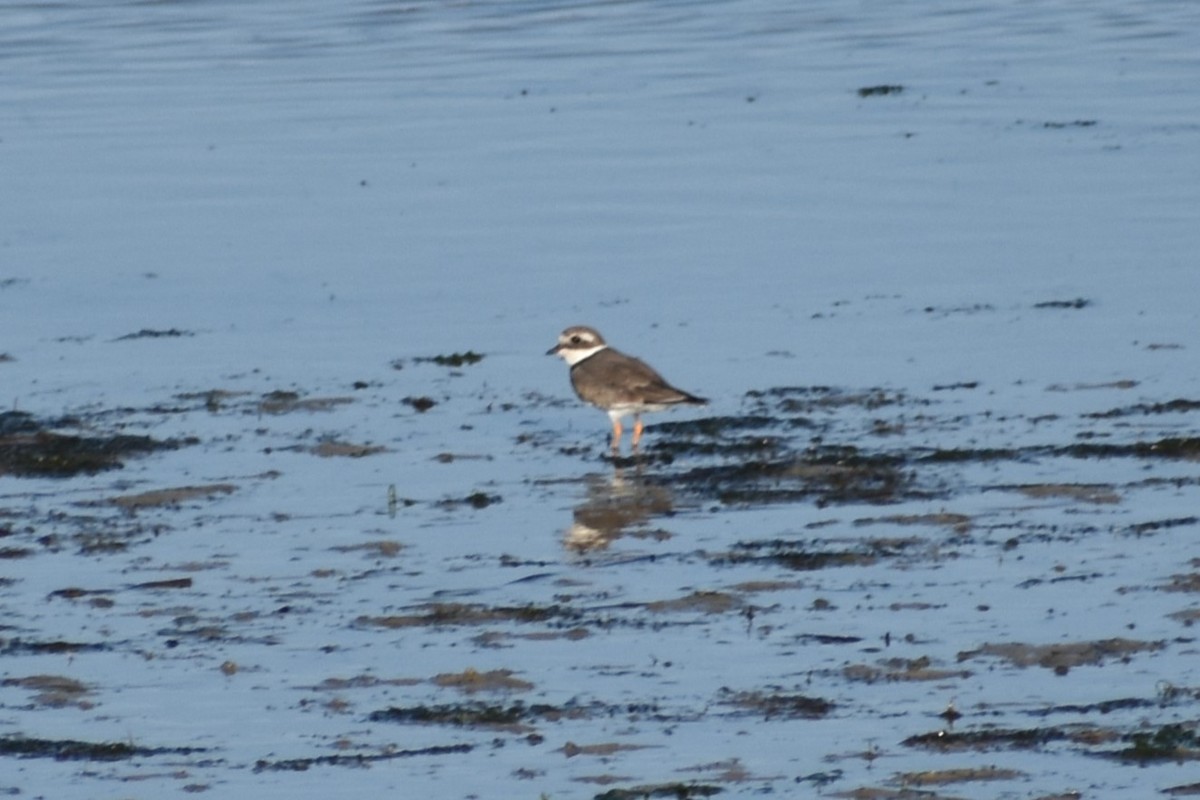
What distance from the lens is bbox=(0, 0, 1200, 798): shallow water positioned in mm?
10305

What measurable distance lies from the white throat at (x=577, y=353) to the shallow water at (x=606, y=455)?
0.47 metres

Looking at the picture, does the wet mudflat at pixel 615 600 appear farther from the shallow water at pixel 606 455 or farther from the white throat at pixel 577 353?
the white throat at pixel 577 353

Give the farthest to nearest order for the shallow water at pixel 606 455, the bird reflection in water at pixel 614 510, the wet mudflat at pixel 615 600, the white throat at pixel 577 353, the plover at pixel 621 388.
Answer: the white throat at pixel 577 353
the plover at pixel 621 388
the bird reflection in water at pixel 614 510
the shallow water at pixel 606 455
the wet mudflat at pixel 615 600

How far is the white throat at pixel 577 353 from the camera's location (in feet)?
55.1

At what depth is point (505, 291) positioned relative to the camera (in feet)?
74.1

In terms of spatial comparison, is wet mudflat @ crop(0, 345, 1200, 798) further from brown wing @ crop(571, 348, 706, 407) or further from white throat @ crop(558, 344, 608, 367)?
white throat @ crop(558, 344, 608, 367)

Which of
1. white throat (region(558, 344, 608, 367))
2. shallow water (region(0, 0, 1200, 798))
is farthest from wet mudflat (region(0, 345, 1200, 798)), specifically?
white throat (region(558, 344, 608, 367))

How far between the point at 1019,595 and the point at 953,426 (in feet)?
13.6

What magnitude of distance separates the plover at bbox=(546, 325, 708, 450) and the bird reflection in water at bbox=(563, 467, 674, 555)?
689mm

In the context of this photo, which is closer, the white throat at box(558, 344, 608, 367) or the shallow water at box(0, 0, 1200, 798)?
the shallow water at box(0, 0, 1200, 798)

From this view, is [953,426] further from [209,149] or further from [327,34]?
[327,34]

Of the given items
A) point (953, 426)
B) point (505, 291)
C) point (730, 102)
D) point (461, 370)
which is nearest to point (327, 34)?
point (730, 102)

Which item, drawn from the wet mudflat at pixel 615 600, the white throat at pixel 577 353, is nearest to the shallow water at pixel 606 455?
the wet mudflat at pixel 615 600

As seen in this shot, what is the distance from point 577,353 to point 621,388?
0.86 m
